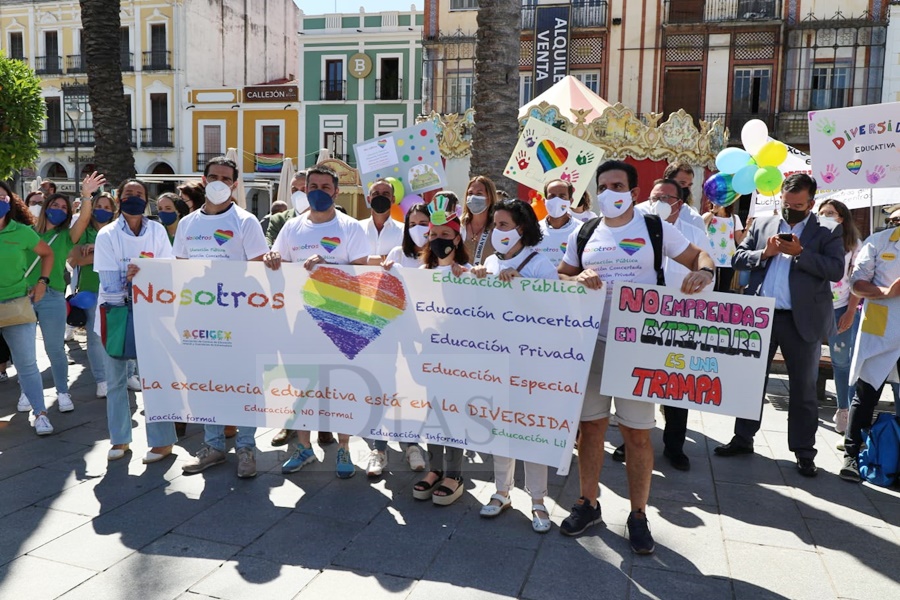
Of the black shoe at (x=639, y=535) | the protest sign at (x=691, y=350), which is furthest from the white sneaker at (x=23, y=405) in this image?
the black shoe at (x=639, y=535)

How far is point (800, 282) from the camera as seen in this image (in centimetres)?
465

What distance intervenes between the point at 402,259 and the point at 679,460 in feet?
7.41

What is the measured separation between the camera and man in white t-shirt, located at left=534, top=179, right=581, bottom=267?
5.18 metres

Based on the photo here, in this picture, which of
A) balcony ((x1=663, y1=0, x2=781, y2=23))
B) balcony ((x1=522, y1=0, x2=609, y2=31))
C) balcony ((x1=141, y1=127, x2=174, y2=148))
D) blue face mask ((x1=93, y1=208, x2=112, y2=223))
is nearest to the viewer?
blue face mask ((x1=93, y1=208, x2=112, y2=223))

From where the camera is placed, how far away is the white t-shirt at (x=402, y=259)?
460 cm

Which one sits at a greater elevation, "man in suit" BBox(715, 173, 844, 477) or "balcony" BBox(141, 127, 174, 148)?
"balcony" BBox(141, 127, 174, 148)

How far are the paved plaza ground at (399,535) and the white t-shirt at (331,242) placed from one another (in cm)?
137

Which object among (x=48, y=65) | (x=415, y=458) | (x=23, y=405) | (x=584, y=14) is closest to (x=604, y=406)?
(x=415, y=458)

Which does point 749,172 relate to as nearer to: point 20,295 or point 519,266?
point 519,266

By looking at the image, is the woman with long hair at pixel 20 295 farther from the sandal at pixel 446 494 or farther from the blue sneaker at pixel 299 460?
the sandal at pixel 446 494

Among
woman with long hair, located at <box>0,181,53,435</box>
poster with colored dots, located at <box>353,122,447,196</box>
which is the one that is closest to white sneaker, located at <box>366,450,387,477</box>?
poster with colored dots, located at <box>353,122,447,196</box>

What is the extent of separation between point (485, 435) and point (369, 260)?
1403 mm

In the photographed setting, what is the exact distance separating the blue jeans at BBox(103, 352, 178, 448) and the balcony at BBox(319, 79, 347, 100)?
86.6ft

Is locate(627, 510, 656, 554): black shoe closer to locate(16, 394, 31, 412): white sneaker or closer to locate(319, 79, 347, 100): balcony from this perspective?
locate(16, 394, 31, 412): white sneaker
